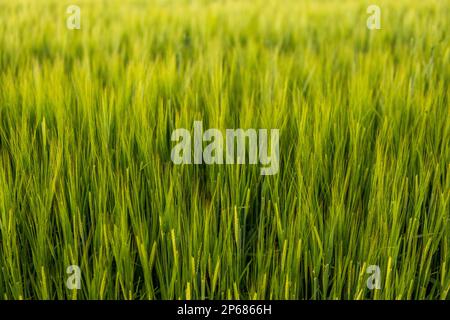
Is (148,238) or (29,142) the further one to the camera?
(29,142)

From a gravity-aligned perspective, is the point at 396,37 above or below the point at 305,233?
above

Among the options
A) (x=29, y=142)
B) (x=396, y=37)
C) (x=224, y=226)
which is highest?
(x=396, y=37)

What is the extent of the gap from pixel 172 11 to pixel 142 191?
168 cm

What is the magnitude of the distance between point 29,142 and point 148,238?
0.35 m

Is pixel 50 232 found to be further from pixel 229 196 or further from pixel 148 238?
pixel 229 196

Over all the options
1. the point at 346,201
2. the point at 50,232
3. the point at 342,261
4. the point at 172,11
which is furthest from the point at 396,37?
the point at 50,232

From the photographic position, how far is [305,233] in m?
1.08

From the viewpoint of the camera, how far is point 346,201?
1209mm
